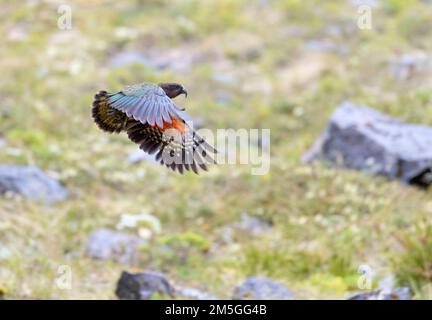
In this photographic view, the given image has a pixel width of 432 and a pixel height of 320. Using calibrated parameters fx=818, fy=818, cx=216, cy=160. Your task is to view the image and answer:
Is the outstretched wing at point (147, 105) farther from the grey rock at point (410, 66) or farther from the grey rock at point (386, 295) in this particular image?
the grey rock at point (410, 66)

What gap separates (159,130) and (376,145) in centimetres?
354

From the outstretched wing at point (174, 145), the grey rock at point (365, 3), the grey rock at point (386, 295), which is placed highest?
the grey rock at point (365, 3)

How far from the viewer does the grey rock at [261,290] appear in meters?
5.57

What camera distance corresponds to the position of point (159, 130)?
461cm

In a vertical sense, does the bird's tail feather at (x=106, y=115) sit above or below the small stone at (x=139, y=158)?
below

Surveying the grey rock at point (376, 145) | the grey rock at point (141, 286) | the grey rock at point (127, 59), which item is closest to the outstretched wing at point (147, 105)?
the grey rock at point (141, 286)

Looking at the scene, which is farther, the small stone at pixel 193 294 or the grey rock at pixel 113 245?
the grey rock at pixel 113 245

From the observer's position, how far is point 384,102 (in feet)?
29.2

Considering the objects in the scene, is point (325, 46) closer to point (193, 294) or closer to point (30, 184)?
point (30, 184)

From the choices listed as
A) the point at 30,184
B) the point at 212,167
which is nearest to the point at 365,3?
the point at 212,167

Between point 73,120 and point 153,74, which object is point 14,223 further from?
point 153,74

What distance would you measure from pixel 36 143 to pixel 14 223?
187cm

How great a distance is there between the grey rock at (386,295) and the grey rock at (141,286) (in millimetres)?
1250

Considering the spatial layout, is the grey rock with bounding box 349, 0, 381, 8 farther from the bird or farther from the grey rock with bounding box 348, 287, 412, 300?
the bird
